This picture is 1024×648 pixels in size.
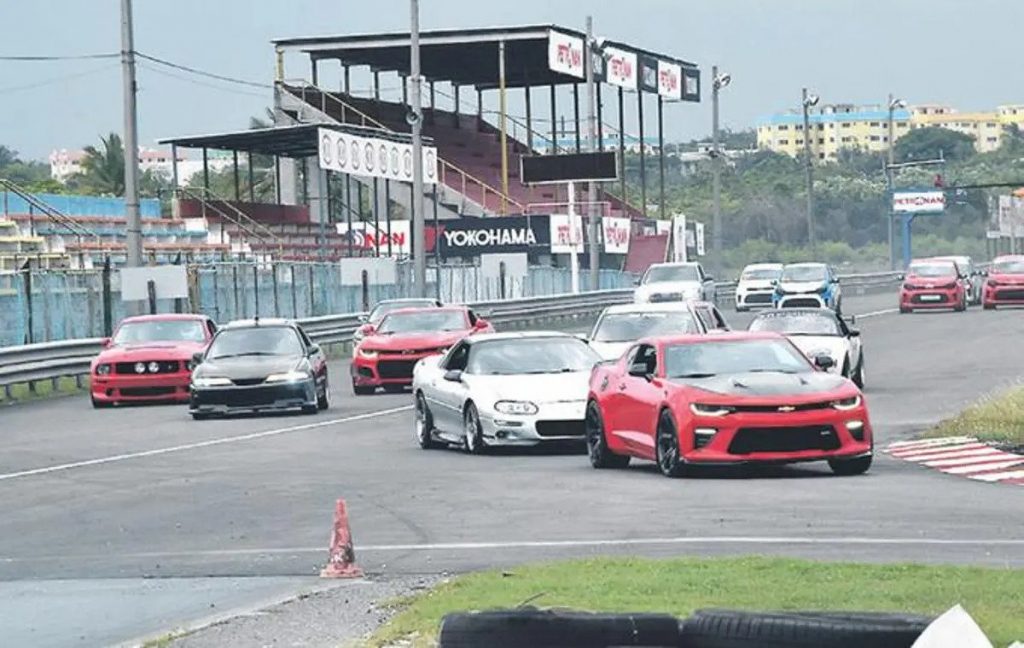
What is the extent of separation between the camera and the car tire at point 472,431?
Answer: 81.3 feet

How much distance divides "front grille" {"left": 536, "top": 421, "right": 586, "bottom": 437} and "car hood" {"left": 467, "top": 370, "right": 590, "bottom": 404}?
243mm

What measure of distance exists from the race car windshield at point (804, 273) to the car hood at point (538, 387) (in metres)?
39.2

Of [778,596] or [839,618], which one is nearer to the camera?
[839,618]

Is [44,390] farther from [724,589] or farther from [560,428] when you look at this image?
[724,589]

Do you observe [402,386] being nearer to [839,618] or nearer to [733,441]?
[733,441]

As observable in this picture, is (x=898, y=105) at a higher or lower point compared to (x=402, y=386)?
higher

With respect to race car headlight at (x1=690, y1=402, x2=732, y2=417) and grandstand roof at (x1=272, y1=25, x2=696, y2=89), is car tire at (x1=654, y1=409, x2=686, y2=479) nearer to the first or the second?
race car headlight at (x1=690, y1=402, x2=732, y2=417)

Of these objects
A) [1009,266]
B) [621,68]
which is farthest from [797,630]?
[621,68]

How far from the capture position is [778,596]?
11.3 meters

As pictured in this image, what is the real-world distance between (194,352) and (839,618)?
100 ft

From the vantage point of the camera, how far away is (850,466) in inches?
817

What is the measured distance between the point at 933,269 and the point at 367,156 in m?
16.8

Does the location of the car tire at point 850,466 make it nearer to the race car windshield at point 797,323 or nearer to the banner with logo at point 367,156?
the race car windshield at point 797,323

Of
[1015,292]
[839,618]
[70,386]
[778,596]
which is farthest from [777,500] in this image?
[1015,292]
